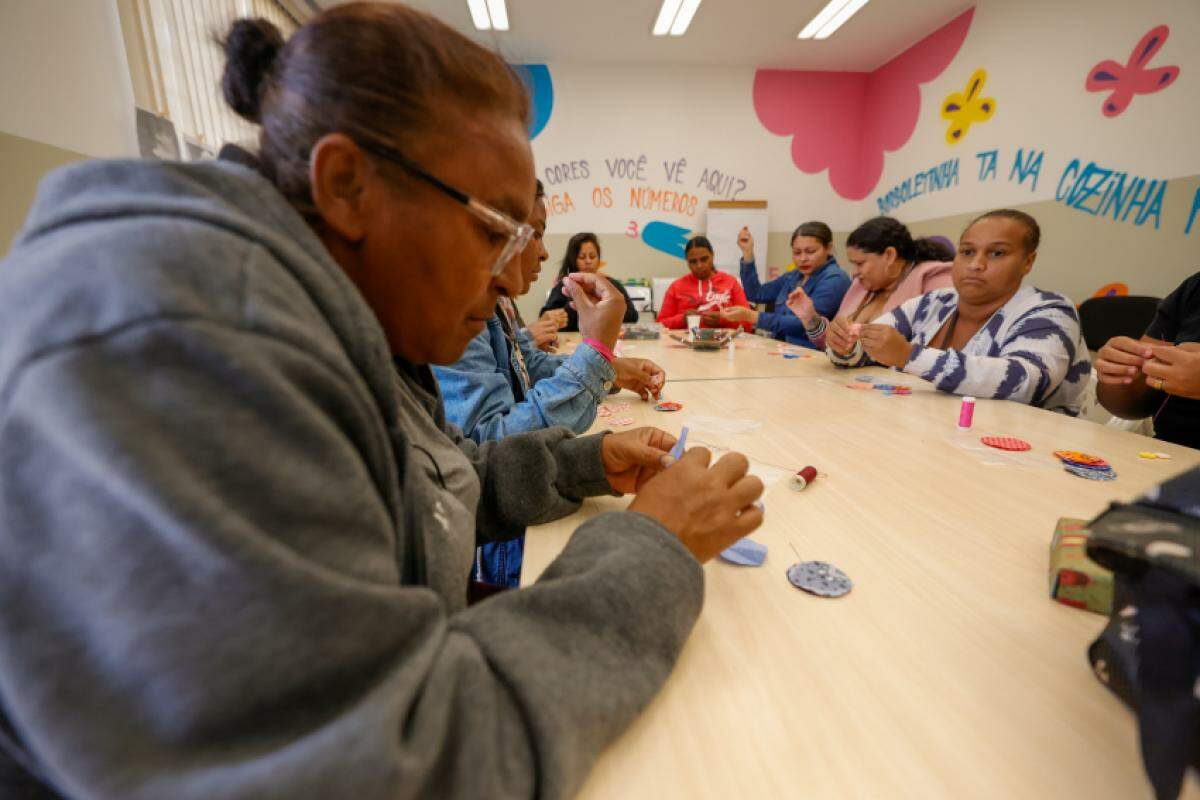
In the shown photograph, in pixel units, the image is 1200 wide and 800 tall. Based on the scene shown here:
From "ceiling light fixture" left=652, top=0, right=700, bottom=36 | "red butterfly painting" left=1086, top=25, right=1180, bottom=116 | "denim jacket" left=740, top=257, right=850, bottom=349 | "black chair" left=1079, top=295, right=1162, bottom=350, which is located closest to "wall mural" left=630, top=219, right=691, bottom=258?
"ceiling light fixture" left=652, top=0, right=700, bottom=36

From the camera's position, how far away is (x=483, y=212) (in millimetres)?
529

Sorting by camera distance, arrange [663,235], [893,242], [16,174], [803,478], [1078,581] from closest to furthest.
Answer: [1078,581] → [803,478] → [16,174] → [893,242] → [663,235]

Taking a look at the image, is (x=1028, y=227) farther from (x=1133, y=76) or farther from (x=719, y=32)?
(x=719, y=32)

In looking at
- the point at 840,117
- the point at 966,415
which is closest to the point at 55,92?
the point at 966,415

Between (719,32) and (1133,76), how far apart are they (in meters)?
2.74

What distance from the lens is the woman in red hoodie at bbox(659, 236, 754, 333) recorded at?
160 inches

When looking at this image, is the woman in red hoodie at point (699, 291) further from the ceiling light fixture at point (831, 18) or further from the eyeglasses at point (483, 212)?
the eyeglasses at point (483, 212)

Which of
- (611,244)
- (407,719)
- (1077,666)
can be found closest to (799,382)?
(1077,666)

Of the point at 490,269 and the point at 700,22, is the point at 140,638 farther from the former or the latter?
the point at 700,22

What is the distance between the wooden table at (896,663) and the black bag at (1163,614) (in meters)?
0.06

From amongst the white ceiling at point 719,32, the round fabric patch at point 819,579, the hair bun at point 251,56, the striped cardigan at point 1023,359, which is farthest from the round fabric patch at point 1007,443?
the white ceiling at point 719,32

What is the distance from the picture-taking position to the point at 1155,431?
160cm

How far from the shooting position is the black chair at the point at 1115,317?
2.55 metres

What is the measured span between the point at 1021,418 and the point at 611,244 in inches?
178
